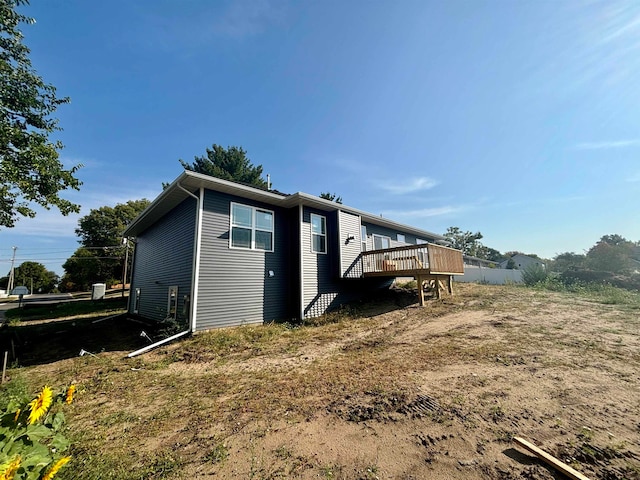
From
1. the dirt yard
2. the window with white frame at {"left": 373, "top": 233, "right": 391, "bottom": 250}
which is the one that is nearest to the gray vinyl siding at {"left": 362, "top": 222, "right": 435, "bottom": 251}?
the window with white frame at {"left": 373, "top": 233, "right": 391, "bottom": 250}

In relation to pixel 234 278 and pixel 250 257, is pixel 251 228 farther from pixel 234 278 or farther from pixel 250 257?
pixel 234 278

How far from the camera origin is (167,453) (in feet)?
8.96

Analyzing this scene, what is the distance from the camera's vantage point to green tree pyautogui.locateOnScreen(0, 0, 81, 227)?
8.15 metres

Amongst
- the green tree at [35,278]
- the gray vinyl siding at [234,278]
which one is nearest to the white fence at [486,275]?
the gray vinyl siding at [234,278]

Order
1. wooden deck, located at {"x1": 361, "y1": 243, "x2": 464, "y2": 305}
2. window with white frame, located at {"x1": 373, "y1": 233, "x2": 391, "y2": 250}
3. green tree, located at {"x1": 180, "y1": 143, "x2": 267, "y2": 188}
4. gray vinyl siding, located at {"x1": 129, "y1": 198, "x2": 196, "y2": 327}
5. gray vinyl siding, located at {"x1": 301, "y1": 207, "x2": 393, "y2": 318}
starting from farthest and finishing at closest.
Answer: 1. green tree, located at {"x1": 180, "y1": 143, "x2": 267, "y2": 188}
2. window with white frame, located at {"x1": 373, "y1": 233, "x2": 391, "y2": 250}
3. wooden deck, located at {"x1": 361, "y1": 243, "x2": 464, "y2": 305}
4. gray vinyl siding, located at {"x1": 301, "y1": 207, "x2": 393, "y2": 318}
5. gray vinyl siding, located at {"x1": 129, "y1": 198, "x2": 196, "y2": 327}

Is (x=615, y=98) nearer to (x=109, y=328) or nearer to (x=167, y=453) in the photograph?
(x=167, y=453)

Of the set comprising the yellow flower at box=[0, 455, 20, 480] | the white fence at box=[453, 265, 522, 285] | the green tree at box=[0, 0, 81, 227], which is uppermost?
the green tree at box=[0, 0, 81, 227]

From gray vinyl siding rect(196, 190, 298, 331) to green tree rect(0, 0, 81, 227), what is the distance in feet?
18.0

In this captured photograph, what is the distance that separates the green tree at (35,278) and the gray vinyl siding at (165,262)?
43.8m

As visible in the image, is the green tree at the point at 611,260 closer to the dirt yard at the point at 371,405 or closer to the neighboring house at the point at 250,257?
the neighboring house at the point at 250,257

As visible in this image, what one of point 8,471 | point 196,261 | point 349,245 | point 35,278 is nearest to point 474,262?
point 349,245

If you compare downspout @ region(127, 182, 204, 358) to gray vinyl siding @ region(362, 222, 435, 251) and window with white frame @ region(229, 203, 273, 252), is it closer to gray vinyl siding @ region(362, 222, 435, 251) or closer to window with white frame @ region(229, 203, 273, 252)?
window with white frame @ region(229, 203, 273, 252)

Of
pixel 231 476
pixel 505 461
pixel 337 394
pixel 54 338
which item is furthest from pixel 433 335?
pixel 54 338

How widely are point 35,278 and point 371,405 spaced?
197 ft
